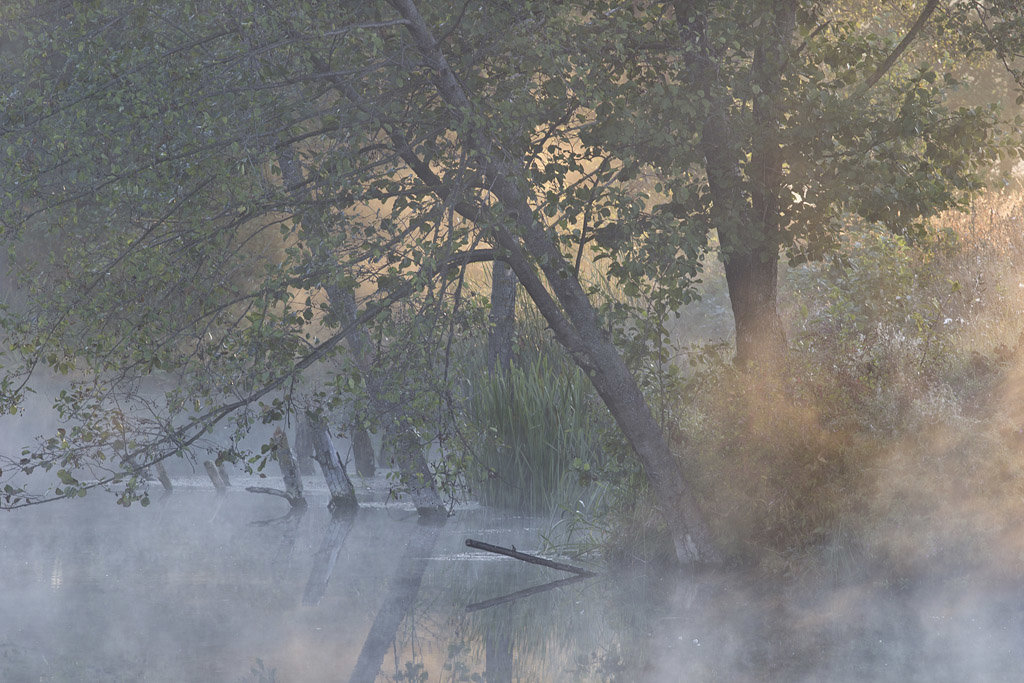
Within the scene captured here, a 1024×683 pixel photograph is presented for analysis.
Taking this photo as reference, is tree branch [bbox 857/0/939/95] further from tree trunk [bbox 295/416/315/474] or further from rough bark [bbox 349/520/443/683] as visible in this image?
tree trunk [bbox 295/416/315/474]

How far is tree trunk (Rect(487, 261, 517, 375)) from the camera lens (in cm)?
1375


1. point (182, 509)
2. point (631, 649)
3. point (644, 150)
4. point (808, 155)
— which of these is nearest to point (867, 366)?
point (808, 155)

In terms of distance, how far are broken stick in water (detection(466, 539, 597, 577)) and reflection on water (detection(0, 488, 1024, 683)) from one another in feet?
0.53

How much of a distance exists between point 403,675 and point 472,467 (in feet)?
17.7

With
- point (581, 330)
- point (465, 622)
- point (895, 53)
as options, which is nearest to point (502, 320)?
point (581, 330)

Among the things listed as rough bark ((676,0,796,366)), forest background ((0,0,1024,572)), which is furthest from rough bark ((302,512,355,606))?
rough bark ((676,0,796,366))

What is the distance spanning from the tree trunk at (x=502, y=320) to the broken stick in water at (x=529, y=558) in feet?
12.2

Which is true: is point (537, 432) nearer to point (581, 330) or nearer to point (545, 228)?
point (581, 330)

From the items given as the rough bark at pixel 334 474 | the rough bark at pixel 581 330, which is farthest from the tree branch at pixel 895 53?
the rough bark at pixel 334 474

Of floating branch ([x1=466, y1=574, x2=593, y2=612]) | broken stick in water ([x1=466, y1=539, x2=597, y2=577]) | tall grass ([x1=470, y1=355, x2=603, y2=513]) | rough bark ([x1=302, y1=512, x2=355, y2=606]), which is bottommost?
rough bark ([x1=302, y1=512, x2=355, y2=606])

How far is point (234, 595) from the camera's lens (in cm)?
1083

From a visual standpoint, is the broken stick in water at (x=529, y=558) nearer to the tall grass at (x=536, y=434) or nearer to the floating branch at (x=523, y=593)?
the floating branch at (x=523, y=593)

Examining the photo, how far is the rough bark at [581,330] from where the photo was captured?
8156mm

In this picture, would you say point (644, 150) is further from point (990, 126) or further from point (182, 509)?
point (182, 509)
